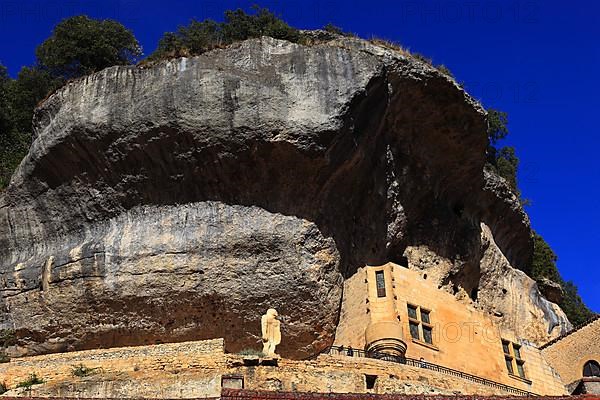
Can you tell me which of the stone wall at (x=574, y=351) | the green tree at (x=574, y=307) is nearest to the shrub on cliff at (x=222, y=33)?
the stone wall at (x=574, y=351)

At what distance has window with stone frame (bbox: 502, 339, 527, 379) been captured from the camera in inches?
990

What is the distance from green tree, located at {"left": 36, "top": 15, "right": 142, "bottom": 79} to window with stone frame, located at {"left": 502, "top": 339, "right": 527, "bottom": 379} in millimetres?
17526

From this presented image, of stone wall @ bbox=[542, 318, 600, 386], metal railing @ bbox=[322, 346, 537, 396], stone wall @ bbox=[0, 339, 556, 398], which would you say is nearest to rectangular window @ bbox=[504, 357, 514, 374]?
metal railing @ bbox=[322, 346, 537, 396]

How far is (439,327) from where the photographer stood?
23.7 meters

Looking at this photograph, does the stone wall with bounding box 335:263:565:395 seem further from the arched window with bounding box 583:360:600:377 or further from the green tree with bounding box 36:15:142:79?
the green tree with bounding box 36:15:142:79

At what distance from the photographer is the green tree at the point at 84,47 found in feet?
95.0

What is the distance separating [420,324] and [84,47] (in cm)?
1656

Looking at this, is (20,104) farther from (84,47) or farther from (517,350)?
(517,350)

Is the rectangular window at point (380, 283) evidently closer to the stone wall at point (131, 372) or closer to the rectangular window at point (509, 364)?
the rectangular window at point (509, 364)

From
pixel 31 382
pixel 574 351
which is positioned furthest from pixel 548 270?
pixel 31 382

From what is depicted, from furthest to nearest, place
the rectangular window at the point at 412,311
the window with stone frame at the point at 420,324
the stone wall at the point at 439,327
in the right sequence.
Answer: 1. the rectangular window at the point at 412,311
2. the window with stone frame at the point at 420,324
3. the stone wall at the point at 439,327

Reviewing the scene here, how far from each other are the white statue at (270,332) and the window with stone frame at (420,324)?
5267mm

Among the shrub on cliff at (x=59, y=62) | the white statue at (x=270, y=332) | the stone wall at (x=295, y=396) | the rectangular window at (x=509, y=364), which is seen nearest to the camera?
the stone wall at (x=295, y=396)

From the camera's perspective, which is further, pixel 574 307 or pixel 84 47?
pixel 574 307
